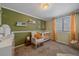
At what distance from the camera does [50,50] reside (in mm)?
1575

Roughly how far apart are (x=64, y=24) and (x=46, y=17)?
379 millimetres

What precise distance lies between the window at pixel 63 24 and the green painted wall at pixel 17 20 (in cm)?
28

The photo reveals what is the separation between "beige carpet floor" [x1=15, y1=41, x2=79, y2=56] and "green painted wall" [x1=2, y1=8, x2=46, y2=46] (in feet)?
0.53

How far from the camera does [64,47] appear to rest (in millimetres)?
1529

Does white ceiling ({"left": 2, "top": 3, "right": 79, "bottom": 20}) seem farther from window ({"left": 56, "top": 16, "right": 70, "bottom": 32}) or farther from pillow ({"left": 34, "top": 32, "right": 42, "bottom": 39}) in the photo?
pillow ({"left": 34, "top": 32, "right": 42, "bottom": 39})

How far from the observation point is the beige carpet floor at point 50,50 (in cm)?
143

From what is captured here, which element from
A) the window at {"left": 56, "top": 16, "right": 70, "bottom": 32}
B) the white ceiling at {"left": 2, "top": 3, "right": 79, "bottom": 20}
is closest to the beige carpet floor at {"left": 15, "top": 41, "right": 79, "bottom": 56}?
the window at {"left": 56, "top": 16, "right": 70, "bottom": 32}

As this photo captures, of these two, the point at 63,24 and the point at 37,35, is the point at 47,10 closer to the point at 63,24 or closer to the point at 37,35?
the point at 63,24

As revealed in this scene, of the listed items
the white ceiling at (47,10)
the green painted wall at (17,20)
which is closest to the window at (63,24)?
the white ceiling at (47,10)

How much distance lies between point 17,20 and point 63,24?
88 cm

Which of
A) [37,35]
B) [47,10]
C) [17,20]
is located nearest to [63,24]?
[47,10]

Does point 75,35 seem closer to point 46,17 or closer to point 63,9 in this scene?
point 63,9

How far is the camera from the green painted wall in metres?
1.34

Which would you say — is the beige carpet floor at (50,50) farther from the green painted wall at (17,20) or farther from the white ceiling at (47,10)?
the white ceiling at (47,10)
